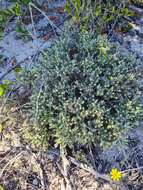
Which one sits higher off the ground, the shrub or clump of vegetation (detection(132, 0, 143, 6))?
clump of vegetation (detection(132, 0, 143, 6))

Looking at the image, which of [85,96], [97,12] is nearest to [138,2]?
[97,12]

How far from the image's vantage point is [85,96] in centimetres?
252

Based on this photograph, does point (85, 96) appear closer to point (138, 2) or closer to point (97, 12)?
point (97, 12)

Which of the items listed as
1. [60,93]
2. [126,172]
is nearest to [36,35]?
[60,93]

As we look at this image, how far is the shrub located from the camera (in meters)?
2.46

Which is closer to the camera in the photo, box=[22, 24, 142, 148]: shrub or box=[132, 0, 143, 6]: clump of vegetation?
box=[22, 24, 142, 148]: shrub

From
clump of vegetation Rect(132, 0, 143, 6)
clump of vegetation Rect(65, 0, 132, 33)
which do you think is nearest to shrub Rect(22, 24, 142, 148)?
clump of vegetation Rect(65, 0, 132, 33)

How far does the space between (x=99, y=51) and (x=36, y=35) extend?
707 mm

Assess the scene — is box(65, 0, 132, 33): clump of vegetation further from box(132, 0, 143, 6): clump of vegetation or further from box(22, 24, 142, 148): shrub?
box(22, 24, 142, 148): shrub

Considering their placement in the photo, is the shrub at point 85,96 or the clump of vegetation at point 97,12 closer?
the shrub at point 85,96

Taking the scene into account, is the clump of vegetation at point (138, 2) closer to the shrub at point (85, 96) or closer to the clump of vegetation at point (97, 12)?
→ the clump of vegetation at point (97, 12)

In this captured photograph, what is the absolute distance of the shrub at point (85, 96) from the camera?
8.07 feet

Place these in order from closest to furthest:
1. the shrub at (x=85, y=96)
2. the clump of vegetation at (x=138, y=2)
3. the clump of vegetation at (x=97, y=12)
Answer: the shrub at (x=85, y=96)
the clump of vegetation at (x=97, y=12)
the clump of vegetation at (x=138, y=2)

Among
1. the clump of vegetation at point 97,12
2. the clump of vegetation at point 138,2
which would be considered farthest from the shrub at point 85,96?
the clump of vegetation at point 138,2
